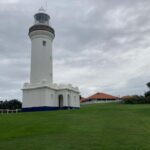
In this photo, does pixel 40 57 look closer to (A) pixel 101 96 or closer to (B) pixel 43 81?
(B) pixel 43 81

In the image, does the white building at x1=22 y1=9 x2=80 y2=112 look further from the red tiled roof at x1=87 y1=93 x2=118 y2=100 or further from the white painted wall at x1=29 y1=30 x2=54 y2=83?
Result: the red tiled roof at x1=87 y1=93 x2=118 y2=100

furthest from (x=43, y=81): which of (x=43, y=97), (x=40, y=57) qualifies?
(x=40, y=57)

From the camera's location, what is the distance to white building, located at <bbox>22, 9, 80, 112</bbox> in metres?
31.7

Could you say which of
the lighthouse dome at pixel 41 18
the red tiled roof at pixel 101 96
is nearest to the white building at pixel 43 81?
the lighthouse dome at pixel 41 18

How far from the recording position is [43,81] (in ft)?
104

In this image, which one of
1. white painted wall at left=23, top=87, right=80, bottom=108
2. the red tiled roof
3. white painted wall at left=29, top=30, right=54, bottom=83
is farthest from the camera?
the red tiled roof

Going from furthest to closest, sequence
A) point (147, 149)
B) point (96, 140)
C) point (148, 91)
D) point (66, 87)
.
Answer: point (148, 91)
point (66, 87)
point (96, 140)
point (147, 149)

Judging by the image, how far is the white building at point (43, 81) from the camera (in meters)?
31.7

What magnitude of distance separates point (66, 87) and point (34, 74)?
4.67 meters

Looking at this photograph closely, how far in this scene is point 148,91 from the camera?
166 feet

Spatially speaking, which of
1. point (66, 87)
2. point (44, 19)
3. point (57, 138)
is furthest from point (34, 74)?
point (57, 138)

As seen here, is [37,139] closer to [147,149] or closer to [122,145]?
[122,145]

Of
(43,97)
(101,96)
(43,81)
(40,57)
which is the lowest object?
(43,97)

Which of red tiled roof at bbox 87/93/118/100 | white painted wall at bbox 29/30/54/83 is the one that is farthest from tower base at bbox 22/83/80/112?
red tiled roof at bbox 87/93/118/100
